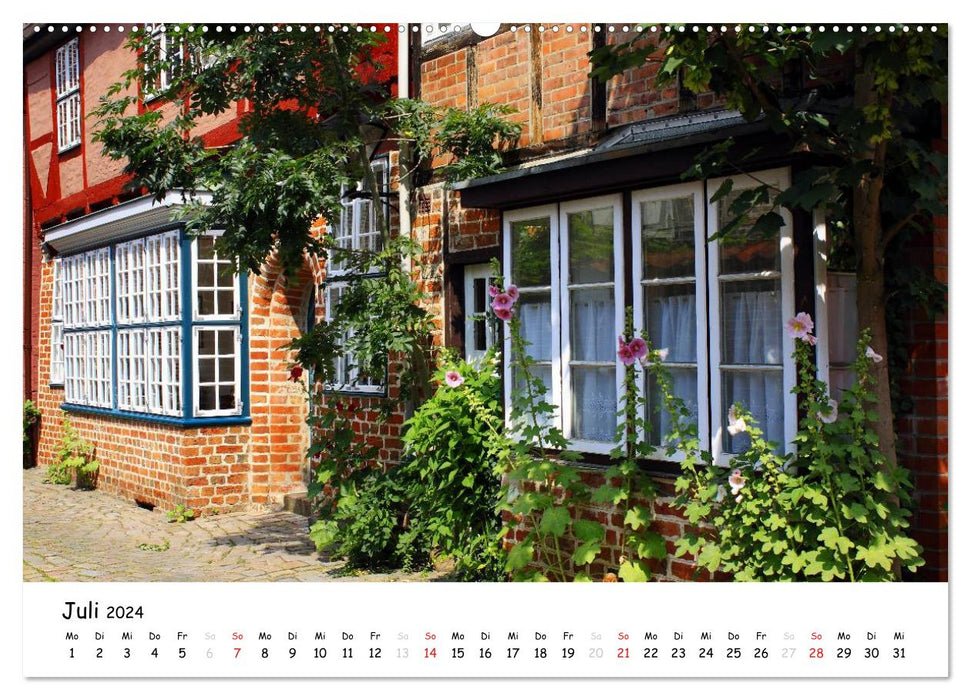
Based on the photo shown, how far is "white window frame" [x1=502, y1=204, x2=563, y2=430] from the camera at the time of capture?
5992mm

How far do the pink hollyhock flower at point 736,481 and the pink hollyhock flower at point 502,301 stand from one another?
176cm

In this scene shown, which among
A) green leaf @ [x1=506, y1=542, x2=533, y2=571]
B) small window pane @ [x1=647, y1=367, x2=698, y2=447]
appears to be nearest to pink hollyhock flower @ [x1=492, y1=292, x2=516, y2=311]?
small window pane @ [x1=647, y1=367, x2=698, y2=447]

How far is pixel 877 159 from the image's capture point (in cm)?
457

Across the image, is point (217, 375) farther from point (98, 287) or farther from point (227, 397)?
point (98, 287)

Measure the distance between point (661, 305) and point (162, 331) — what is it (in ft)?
22.5

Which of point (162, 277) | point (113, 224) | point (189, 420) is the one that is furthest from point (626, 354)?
point (113, 224)

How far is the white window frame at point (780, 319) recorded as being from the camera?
4762 mm

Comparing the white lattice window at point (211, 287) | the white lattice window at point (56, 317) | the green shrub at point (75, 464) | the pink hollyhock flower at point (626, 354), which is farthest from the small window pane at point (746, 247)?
the white lattice window at point (56, 317)

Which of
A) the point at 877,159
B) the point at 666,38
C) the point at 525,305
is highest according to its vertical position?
the point at 666,38

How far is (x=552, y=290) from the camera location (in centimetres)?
602

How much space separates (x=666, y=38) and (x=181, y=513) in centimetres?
729

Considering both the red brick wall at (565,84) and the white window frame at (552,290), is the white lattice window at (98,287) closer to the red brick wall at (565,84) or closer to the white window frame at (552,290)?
the red brick wall at (565,84)
